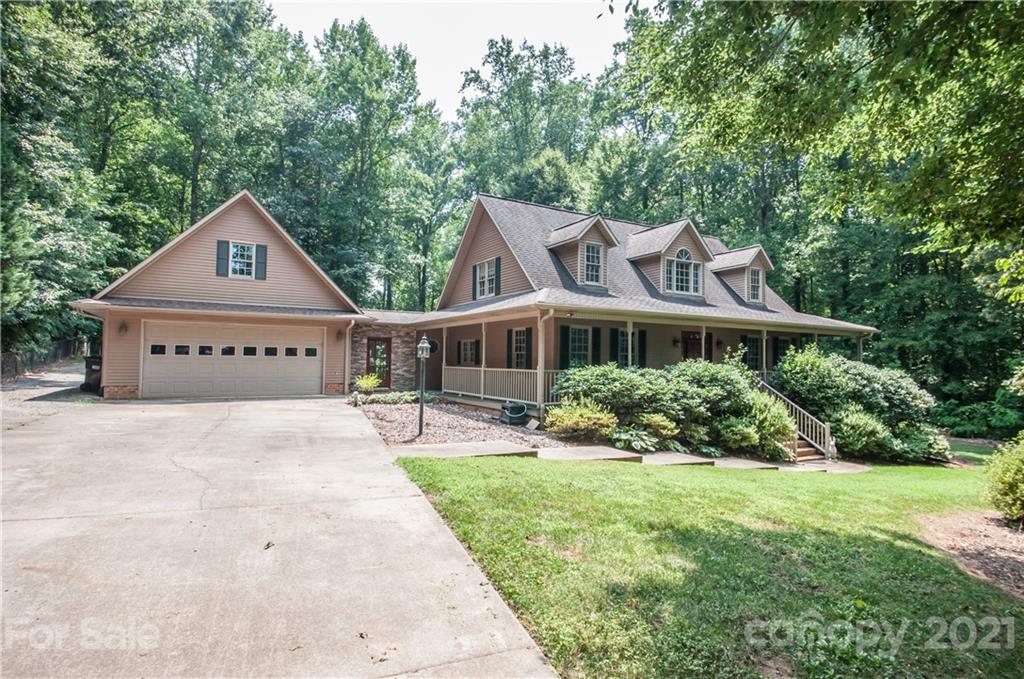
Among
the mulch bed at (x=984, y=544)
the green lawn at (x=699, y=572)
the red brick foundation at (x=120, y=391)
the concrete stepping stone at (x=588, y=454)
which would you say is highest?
the red brick foundation at (x=120, y=391)

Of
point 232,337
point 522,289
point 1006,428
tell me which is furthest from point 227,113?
point 1006,428

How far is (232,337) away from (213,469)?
A: 11.4m

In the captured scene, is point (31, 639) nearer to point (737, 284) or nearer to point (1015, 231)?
point (1015, 231)

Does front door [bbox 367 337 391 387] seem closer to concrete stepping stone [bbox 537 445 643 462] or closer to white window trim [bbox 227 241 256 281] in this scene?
white window trim [bbox 227 241 256 281]

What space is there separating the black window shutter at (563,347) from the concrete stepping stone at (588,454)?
482cm

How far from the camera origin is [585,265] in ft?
52.0

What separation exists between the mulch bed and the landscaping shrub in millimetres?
5441

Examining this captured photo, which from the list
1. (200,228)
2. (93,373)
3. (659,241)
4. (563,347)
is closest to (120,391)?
(93,373)

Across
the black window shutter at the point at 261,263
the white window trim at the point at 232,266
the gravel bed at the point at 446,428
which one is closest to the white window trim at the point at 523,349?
the gravel bed at the point at 446,428

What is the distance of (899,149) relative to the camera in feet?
22.0

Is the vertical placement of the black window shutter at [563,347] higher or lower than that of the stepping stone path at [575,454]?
higher

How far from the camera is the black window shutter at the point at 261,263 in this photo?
17297 mm

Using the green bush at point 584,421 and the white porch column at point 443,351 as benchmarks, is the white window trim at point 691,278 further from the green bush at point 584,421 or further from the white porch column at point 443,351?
the white porch column at point 443,351

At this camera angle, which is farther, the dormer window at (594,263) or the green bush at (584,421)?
the dormer window at (594,263)
